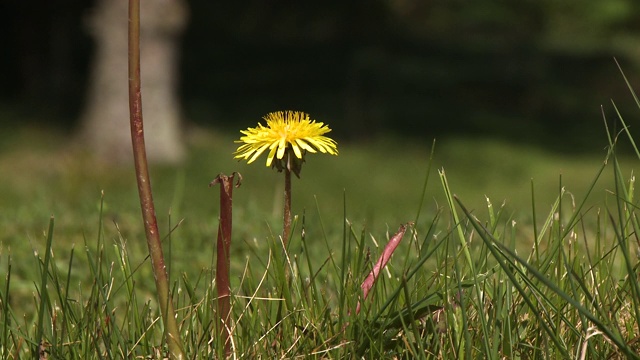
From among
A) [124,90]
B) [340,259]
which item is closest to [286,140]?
[340,259]

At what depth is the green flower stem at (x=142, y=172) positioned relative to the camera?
175 centimetres

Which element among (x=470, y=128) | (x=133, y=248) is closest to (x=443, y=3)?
(x=470, y=128)

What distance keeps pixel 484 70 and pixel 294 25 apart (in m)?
3.15

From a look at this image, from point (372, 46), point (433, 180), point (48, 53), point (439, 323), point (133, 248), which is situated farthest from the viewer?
point (372, 46)

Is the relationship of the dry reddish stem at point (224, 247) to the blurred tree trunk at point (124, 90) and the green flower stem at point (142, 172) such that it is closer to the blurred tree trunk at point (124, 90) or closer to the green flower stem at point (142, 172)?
the green flower stem at point (142, 172)

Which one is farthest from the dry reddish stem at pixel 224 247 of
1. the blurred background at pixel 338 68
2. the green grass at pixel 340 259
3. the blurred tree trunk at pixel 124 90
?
the blurred tree trunk at pixel 124 90

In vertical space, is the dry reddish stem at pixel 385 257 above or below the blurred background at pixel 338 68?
above

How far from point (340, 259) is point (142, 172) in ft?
7.45

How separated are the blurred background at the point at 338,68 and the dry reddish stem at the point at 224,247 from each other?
945cm

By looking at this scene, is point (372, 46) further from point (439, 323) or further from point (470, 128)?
point (439, 323)

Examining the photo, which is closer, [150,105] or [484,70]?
[150,105]

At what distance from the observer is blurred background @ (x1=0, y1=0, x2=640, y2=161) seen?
39.8ft

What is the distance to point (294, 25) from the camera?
1761 cm

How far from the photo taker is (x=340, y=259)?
4008 mm
